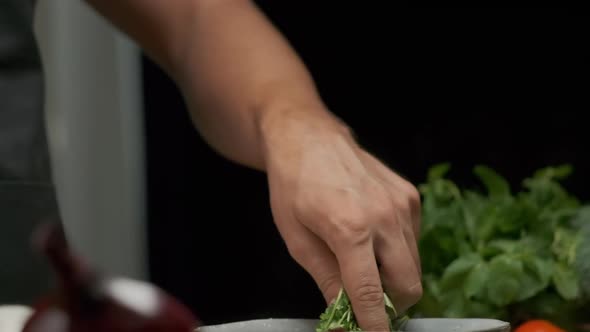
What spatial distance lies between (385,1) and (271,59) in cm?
67

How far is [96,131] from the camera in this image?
162 centimetres

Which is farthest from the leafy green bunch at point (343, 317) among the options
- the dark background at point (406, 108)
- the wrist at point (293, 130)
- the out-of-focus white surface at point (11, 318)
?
the dark background at point (406, 108)

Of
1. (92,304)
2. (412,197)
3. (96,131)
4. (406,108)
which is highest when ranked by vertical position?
(92,304)

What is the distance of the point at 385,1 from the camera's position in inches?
56.2

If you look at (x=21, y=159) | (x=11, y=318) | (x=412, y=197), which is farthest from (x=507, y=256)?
(x=11, y=318)

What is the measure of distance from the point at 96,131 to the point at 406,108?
569mm

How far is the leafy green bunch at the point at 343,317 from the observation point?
0.64 meters

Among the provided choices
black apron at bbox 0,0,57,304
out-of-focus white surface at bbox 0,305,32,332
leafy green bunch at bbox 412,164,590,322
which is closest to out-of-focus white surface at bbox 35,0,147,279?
leafy green bunch at bbox 412,164,590,322

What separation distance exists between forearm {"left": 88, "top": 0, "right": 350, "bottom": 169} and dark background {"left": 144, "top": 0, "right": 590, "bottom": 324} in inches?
22.6

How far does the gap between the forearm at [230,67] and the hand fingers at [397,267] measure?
11cm

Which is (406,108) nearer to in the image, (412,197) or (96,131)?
(96,131)

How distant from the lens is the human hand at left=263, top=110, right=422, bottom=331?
65 cm

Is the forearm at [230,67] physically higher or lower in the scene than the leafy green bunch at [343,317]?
higher

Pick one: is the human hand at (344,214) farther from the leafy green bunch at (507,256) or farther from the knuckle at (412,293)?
the leafy green bunch at (507,256)
